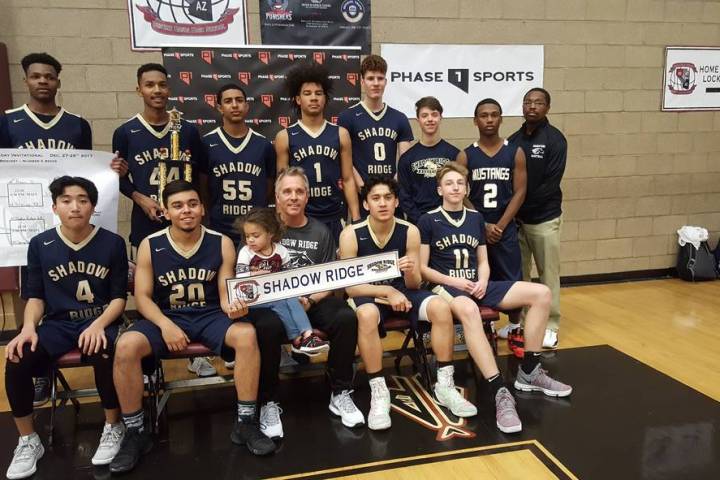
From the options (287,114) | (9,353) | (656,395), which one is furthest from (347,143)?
(656,395)

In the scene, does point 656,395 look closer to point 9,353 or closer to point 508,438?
point 508,438

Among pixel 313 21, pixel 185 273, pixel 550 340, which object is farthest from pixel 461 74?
pixel 185 273

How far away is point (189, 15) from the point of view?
4246 mm

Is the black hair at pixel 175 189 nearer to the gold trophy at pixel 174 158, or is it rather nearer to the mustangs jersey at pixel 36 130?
the gold trophy at pixel 174 158

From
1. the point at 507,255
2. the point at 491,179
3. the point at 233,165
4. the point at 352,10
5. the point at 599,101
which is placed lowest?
the point at 507,255

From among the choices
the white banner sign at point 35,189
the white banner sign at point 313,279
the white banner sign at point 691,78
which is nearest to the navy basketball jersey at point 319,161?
the white banner sign at point 313,279

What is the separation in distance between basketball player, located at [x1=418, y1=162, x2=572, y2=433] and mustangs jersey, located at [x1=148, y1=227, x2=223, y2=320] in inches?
45.2

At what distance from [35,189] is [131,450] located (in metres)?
1.65

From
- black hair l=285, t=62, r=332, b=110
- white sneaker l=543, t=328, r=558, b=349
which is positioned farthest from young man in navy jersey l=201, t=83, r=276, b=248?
white sneaker l=543, t=328, r=558, b=349

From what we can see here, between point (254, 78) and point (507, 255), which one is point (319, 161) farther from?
point (507, 255)

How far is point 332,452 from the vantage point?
2.46 meters

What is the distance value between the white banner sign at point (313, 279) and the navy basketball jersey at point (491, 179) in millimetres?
1120

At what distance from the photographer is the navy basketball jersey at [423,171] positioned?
3547mm

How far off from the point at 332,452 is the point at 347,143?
176 cm
